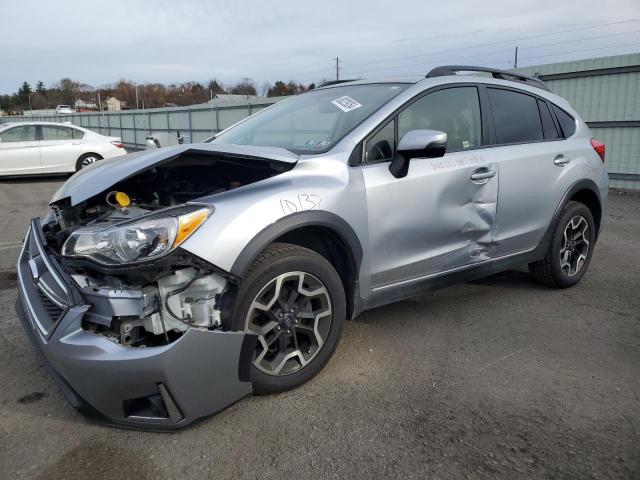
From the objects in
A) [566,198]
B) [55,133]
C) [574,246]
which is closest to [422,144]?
[566,198]

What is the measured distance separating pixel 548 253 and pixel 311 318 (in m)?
2.50

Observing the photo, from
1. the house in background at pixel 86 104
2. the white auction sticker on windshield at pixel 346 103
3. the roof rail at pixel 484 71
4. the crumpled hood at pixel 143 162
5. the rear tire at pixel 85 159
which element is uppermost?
the house in background at pixel 86 104

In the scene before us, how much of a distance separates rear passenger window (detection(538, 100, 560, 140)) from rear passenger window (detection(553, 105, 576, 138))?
11 centimetres

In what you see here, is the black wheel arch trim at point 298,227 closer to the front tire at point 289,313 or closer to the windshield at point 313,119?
the front tire at point 289,313

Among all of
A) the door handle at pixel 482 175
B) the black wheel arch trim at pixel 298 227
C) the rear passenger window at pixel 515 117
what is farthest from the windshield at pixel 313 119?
the rear passenger window at pixel 515 117

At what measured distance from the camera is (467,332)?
373cm

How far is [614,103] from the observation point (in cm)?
1044

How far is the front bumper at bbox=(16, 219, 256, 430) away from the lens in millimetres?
2234

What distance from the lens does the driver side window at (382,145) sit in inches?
124

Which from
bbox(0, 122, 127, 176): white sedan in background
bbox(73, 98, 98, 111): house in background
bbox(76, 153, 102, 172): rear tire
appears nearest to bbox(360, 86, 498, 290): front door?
bbox(0, 122, 127, 176): white sedan in background

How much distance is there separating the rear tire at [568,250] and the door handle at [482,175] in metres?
1.04

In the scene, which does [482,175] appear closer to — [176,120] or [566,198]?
[566,198]

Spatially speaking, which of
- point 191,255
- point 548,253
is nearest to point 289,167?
point 191,255

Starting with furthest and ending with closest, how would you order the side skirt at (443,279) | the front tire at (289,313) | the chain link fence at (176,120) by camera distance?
the chain link fence at (176,120), the side skirt at (443,279), the front tire at (289,313)
